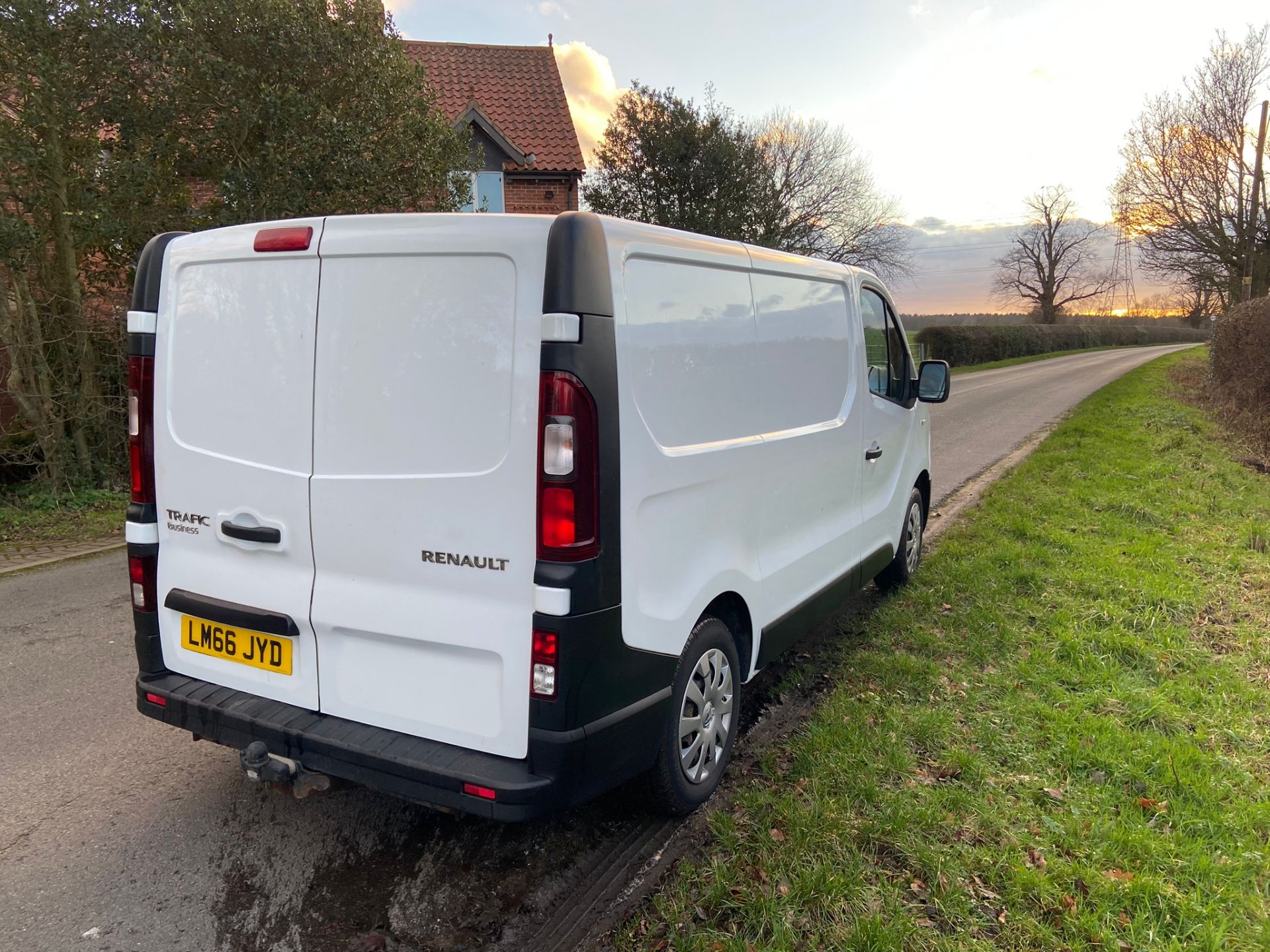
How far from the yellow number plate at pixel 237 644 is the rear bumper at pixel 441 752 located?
0.44 feet

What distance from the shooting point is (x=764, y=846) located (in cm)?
270

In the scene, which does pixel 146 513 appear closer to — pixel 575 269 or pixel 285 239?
pixel 285 239

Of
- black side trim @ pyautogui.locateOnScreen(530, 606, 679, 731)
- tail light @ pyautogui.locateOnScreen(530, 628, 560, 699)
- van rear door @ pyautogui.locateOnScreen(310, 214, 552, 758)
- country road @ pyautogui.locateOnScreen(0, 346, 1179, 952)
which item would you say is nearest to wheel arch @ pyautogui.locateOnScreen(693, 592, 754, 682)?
black side trim @ pyautogui.locateOnScreen(530, 606, 679, 731)

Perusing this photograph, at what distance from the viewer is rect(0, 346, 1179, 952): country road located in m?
2.43

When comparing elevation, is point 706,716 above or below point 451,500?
below

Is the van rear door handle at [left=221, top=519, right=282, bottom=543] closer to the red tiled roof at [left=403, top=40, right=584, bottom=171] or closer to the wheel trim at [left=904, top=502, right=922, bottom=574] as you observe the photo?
the wheel trim at [left=904, top=502, right=922, bottom=574]

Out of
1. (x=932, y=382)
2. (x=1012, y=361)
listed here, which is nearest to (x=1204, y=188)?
(x=1012, y=361)

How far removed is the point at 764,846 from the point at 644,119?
24773mm

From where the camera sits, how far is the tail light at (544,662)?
2256 mm

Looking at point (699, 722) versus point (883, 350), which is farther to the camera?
point (883, 350)

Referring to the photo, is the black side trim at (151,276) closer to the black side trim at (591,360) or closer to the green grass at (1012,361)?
the black side trim at (591,360)

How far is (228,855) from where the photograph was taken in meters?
2.78

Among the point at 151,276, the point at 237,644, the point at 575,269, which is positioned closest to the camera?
the point at 575,269

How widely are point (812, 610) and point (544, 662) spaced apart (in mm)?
1896
